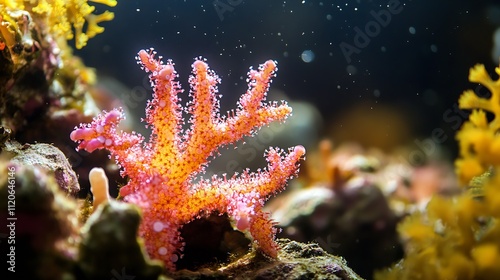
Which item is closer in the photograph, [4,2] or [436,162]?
[4,2]

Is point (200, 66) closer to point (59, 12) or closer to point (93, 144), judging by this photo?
point (93, 144)

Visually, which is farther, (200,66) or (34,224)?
(200,66)

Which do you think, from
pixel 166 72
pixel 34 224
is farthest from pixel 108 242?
pixel 166 72

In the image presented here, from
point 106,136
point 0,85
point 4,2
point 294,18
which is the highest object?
point 294,18

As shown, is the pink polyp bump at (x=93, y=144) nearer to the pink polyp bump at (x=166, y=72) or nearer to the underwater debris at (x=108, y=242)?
the pink polyp bump at (x=166, y=72)

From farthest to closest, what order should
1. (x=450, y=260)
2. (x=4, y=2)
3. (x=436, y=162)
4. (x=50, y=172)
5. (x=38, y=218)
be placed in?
(x=436, y=162) < (x=4, y=2) < (x=50, y=172) < (x=450, y=260) < (x=38, y=218)

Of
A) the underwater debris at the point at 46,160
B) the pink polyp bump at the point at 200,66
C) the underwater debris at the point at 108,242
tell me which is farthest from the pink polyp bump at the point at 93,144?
the underwater debris at the point at 108,242

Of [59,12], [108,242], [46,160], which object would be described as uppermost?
A: [59,12]

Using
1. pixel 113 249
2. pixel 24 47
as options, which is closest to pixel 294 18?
pixel 24 47

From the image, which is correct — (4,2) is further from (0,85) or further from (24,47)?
(0,85)
